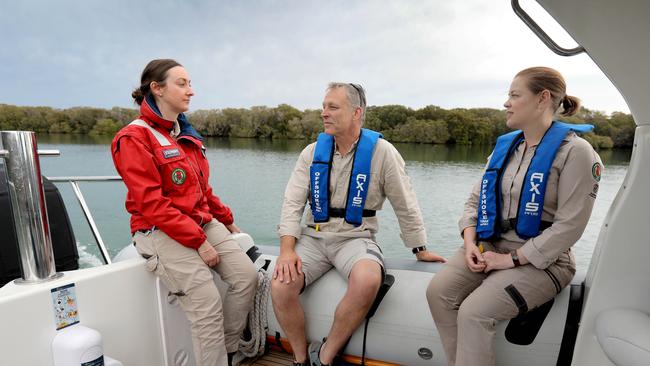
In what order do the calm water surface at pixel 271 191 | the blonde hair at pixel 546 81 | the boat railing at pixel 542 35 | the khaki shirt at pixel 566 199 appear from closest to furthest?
1. the boat railing at pixel 542 35
2. the khaki shirt at pixel 566 199
3. the blonde hair at pixel 546 81
4. the calm water surface at pixel 271 191

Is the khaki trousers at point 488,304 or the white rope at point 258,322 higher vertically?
the khaki trousers at point 488,304

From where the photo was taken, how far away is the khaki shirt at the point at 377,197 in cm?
190

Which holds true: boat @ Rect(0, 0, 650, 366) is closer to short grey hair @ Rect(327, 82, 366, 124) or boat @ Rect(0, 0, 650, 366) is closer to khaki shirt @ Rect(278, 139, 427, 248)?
khaki shirt @ Rect(278, 139, 427, 248)

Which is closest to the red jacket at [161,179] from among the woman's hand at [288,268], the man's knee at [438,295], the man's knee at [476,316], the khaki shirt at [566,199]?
the woman's hand at [288,268]

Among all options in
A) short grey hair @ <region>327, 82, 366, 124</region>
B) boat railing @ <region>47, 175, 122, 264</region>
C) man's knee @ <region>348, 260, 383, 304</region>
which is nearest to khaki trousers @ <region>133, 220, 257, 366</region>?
boat railing @ <region>47, 175, 122, 264</region>

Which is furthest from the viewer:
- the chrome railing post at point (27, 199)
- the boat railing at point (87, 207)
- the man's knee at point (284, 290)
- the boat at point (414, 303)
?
the boat railing at point (87, 207)

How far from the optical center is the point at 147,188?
147 centimetres

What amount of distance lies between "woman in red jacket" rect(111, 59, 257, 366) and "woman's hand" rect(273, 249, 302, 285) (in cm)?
11

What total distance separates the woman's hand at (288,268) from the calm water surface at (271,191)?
3.57 ft

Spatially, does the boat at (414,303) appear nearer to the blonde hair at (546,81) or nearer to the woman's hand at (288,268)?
the woman's hand at (288,268)

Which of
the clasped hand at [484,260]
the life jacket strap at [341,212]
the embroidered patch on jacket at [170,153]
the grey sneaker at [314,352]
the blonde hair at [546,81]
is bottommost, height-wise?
the grey sneaker at [314,352]

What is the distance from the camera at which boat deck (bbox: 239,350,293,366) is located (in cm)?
187

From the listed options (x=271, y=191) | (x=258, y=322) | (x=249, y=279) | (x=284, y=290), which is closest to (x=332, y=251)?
(x=284, y=290)

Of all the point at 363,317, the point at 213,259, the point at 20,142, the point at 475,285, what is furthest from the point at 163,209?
the point at 475,285
